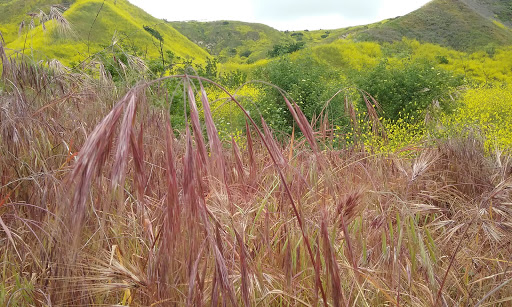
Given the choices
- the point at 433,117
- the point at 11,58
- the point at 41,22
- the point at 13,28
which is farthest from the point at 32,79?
the point at 13,28

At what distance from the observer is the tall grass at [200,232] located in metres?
0.58

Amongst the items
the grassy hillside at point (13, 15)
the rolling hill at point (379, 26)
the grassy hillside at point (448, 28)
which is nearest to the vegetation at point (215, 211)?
the rolling hill at point (379, 26)

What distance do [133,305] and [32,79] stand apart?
212 centimetres

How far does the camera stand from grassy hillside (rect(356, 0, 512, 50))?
28.3m

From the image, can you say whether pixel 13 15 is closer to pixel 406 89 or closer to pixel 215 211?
pixel 406 89

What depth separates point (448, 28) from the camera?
30906 mm

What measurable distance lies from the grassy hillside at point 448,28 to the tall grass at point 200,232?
30388mm

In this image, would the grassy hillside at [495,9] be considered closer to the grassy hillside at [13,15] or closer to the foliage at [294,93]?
the foliage at [294,93]

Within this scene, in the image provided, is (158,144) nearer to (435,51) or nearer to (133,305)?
(133,305)

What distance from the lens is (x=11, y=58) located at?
2.49 meters

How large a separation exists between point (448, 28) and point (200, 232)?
35.9m

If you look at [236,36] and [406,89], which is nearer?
[406,89]

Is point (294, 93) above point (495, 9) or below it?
below

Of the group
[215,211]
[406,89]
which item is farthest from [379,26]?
[215,211]
